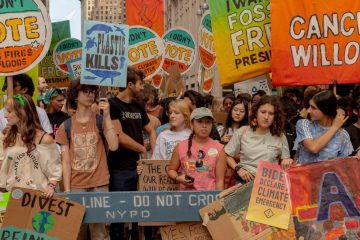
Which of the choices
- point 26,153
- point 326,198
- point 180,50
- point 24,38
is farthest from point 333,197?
point 180,50

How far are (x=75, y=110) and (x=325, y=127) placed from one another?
248cm

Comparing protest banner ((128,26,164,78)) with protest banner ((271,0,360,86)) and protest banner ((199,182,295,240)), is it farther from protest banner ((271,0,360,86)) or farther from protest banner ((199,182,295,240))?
protest banner ((199,182,295,240))

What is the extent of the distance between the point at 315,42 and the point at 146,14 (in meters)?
8.45

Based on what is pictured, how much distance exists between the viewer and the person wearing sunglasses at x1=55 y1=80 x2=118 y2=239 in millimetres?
6105

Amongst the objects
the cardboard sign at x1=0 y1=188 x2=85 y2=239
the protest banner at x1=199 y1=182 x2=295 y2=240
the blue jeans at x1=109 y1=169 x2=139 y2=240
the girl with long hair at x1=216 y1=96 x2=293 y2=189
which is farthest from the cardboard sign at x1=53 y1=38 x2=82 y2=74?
the protest banner at x1=199 y1=182 x2=295 y2=240

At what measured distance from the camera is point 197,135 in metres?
6.11

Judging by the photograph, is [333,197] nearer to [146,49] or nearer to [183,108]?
[183,108]

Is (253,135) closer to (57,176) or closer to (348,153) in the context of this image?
(348,153)

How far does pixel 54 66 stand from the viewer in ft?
42.5

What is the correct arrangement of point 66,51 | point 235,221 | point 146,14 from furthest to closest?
1. point 146,14
2. point 66,51
3. point 235,221

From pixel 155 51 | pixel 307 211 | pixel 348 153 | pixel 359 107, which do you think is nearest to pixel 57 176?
pixel 307 211

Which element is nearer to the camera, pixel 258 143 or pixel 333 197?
pixel 333 197

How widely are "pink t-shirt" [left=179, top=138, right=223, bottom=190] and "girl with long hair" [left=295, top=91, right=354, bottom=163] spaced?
0.81 m

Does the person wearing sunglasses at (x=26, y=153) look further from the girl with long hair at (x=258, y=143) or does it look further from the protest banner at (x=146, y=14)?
the protest banner at (x=146, y=14)
